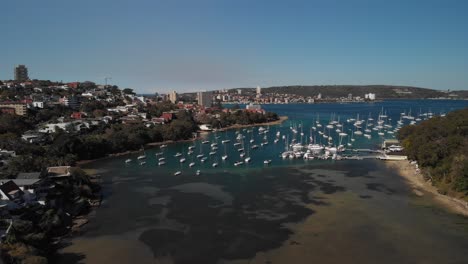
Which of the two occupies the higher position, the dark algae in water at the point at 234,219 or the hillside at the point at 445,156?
the hillside at the point at 445,156

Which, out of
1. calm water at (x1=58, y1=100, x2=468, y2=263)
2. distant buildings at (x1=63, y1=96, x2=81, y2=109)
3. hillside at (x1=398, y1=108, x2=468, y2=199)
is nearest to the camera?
calm water at (x1=58, y1=100, x2=468, y2=263)

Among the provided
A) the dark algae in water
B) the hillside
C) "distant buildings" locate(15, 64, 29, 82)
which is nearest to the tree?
"distant buildings" locate(15, 64, 29, 82)

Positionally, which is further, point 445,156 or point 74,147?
point 74,147

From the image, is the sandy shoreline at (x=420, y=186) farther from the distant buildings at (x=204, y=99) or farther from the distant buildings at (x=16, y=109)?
the distant buildings at (x=204, y=99)

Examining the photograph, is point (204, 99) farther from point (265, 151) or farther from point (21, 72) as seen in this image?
point (265, 151)

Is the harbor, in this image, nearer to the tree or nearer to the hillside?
the hillside

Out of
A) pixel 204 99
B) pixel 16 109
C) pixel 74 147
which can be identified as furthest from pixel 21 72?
pixel 74 147

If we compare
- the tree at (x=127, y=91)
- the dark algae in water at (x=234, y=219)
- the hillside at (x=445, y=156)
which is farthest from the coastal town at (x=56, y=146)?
the hillside at (x=445, y=156)
